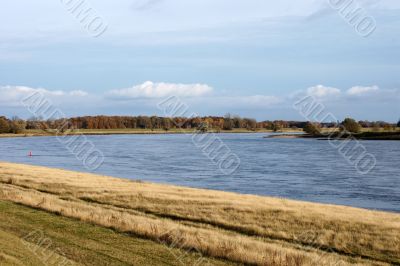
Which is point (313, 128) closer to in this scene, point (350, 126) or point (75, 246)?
point (350, 126)

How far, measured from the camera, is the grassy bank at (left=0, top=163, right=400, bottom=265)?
44.3ft

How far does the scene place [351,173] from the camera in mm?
49438

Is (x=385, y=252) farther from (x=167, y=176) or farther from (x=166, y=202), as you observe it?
(x=167, y=176)

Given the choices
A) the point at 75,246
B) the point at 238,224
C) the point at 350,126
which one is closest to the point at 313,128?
the point at 350,126

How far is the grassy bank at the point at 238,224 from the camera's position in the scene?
44.3 ft

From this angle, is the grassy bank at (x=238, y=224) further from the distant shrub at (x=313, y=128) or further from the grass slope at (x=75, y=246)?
the distant shrub at (x=313, y=128)

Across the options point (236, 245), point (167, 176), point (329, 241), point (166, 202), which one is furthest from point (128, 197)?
point (167, 176)

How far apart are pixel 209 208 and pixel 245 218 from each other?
2427 mm

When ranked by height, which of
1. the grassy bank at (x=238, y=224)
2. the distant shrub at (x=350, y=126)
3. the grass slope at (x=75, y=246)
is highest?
the distant shrub at (x=350, y=126)

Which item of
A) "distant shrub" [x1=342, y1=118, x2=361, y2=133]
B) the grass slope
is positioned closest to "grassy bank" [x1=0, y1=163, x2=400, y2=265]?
the grass slope

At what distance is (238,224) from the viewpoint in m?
→ 19.0

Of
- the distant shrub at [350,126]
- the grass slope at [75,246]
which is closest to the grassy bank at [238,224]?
the grass slope at [75,246]

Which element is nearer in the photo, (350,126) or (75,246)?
(75,246)

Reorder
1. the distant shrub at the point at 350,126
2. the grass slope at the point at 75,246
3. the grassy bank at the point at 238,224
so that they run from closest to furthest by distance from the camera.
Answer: the grass slope at the point at 75,246, the grassy bank at the point at 238,224, the distant shrub at the point at 350,126
